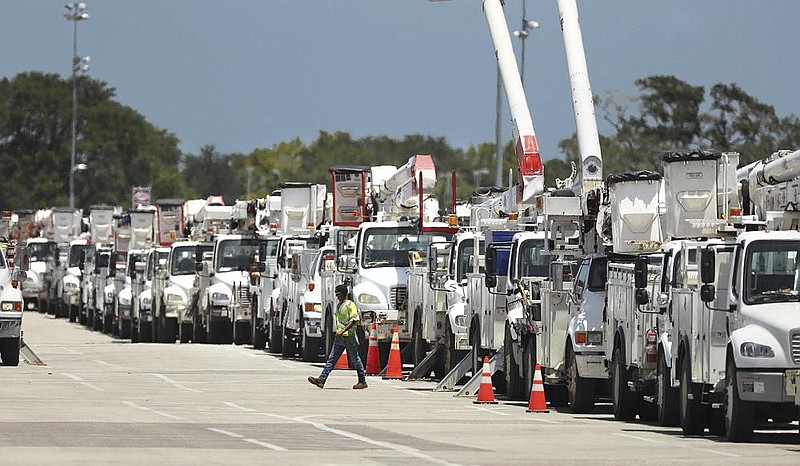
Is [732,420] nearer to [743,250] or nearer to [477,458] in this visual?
[743,250]

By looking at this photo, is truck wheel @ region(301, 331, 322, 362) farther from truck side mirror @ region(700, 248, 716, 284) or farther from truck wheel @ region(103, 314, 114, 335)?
truck side mirror @ region(700, 248, 716, 284)

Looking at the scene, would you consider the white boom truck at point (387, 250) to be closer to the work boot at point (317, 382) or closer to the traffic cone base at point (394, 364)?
the traffic cone base at point (394, 364)

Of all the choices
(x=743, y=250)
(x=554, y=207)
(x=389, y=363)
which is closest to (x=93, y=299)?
(x=389, y=363)

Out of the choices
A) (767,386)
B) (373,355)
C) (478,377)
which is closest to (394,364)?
(373,355)

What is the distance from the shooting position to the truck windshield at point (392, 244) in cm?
3800

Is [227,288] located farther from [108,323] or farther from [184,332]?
[108,323]

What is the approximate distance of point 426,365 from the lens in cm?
3456

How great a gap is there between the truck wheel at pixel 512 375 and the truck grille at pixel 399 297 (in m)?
6.72

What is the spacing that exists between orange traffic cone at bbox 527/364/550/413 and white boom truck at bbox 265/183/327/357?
13594 mm

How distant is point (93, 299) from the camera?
208 feet

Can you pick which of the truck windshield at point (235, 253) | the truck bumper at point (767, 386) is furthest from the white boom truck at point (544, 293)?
the truck windshield at point (235, 253)

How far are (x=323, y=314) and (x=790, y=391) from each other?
783 inches

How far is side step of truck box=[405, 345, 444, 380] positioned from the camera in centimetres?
3447

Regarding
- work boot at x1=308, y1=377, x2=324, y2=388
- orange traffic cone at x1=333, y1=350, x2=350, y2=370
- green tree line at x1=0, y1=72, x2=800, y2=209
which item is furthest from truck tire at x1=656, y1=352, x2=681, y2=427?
green tree line at x1=0, y1=72, x2=800, y2=209
